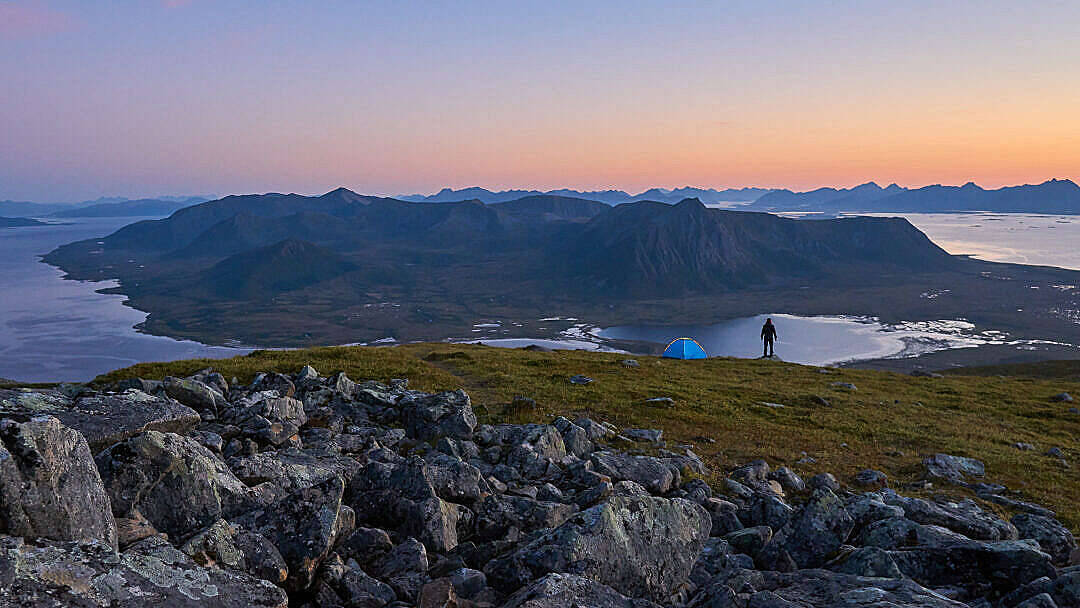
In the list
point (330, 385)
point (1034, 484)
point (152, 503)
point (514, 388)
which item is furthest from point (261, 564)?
point (1034, 484)

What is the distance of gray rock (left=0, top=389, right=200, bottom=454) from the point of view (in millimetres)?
13164

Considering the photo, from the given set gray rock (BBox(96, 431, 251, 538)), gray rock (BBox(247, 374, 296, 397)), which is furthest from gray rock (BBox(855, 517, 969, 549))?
gray rock (BBox(247, 374, 296, 397))

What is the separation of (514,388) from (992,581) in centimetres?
2202

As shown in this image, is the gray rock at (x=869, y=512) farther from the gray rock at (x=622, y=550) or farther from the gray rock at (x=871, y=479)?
the gray rock at (x=871, y=479)

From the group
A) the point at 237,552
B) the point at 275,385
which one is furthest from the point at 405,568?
the point at 275,385

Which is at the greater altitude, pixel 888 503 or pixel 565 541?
pixel 565 541

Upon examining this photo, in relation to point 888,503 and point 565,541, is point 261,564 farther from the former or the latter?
point 888,503

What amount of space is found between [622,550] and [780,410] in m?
24.4

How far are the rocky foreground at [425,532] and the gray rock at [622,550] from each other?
0.11ft

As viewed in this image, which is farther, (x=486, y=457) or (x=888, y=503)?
(x=486, y=457)

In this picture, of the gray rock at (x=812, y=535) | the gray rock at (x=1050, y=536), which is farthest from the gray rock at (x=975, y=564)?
the gray rock at (x=1050, y=536)

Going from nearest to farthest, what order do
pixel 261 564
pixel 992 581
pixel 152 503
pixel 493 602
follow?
1. pixel 261 564
2. pixel 493 602
3. pixel 152 503
4. pixel 992 581

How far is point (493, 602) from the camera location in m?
9.97

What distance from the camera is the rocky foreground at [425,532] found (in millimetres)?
8172
